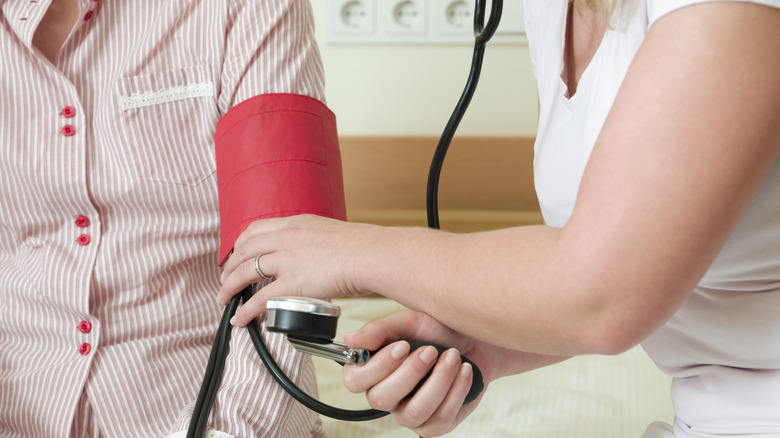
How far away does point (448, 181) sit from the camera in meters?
1.82

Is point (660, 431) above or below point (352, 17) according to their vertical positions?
below

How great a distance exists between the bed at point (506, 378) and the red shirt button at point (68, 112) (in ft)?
2.07

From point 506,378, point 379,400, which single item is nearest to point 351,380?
point 379,400

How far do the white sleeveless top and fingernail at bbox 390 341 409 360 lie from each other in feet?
0.89

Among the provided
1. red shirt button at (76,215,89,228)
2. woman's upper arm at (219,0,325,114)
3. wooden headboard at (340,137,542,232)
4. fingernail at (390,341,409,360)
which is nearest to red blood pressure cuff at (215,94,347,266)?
woman's upper arm at (219,0,325,114)

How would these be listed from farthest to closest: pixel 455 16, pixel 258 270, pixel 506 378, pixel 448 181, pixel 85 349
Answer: pixel 448 181 < pixel 455 16 < pixel 506 378 < pixel 85 349 < pixel 258 270

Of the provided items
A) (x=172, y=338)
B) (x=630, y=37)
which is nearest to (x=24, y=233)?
(x=172, y=338)

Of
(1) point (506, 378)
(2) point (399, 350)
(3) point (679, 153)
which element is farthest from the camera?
(1) point (506, 378)

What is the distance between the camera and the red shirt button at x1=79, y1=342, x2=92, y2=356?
3.15ft

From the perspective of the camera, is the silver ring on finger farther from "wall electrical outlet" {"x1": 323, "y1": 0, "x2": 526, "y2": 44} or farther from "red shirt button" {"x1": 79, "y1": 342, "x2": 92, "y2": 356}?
"wall electrical outlet" {"x1": 323, "y1": 0, "x2": 526, "y2": 44}

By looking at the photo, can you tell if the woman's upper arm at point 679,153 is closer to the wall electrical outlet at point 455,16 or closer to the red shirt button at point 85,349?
the red shirt button at point 85,349

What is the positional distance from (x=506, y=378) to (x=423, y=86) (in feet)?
2.52

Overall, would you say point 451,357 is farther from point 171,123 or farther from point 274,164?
point 171,123

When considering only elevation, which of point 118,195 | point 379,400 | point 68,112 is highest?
point 68,112
